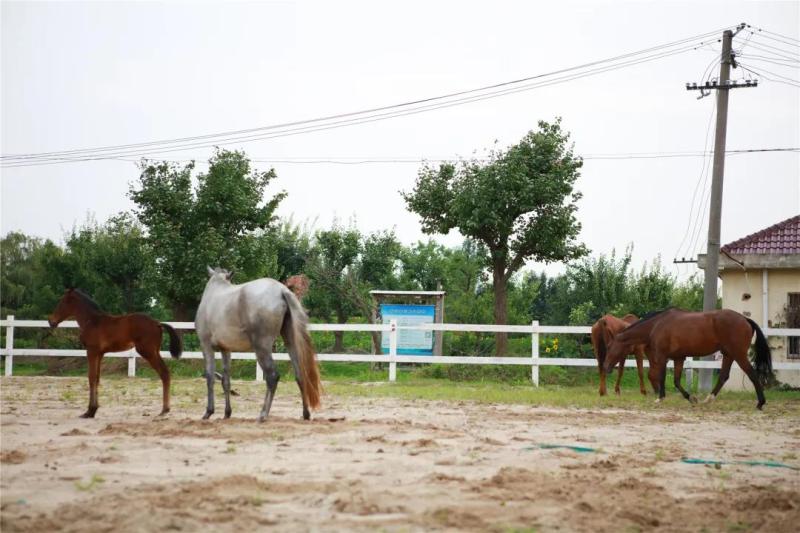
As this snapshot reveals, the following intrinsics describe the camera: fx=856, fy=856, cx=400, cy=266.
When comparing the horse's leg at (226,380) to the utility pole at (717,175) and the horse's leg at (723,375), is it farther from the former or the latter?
the utility pole at (717,175)

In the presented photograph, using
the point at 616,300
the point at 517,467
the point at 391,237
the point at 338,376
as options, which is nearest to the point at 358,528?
the point at 517,467

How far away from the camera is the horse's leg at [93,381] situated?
35.1 feet

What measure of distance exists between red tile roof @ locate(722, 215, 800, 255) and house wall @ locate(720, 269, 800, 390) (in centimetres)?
51

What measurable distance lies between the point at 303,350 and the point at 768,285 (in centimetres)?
1527

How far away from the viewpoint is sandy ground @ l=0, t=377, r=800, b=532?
5383mm

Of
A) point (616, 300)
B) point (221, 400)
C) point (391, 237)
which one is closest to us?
point (221, 400)

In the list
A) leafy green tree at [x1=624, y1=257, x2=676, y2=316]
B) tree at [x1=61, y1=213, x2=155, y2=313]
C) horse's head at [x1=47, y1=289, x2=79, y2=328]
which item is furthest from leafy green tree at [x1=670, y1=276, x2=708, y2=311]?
horse's head at [x1=47, y1=289, x2=79, y2=328]

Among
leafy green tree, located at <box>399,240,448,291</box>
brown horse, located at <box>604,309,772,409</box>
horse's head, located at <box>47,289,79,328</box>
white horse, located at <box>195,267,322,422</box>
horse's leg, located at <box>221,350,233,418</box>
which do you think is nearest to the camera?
white horse, located at <box>195,267,322,422</box>

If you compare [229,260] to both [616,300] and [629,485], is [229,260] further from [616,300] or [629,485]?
[629,485]

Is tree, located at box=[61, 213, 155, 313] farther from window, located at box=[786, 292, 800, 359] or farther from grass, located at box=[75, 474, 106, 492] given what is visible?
grass, located at box=[75, 474, 106, 492]

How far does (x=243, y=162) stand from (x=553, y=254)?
1007 centimetres

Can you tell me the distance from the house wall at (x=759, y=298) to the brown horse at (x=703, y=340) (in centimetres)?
579

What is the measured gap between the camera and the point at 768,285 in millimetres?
21562

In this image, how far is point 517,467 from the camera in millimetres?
7270
